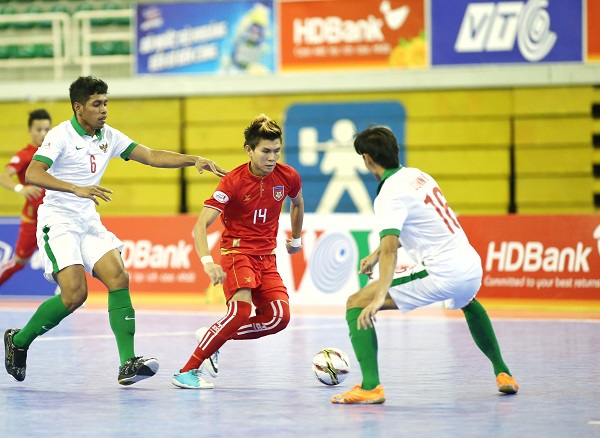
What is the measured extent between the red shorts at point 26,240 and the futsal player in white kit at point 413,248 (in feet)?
22.6

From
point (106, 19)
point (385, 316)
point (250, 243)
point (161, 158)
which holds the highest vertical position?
point (106, 19)

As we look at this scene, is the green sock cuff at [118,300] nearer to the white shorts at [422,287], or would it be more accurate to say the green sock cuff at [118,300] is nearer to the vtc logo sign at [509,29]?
the white shorts at [422,287]

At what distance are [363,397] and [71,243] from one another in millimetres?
2419

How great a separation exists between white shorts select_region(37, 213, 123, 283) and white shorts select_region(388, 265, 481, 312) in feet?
7.28

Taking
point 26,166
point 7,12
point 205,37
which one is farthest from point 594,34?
point 7,12

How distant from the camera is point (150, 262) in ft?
51.5

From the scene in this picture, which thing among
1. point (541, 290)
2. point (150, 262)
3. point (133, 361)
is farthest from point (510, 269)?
point (133, 361)

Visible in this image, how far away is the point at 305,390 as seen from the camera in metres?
7.84

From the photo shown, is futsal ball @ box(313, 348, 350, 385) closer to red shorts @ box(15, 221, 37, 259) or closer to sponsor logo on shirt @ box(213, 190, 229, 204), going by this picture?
sponsor logo on shirt @ box(213, 190, 229, 204)

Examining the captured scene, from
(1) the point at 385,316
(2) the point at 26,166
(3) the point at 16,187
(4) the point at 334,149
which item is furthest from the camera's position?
(4) the point at 334,149

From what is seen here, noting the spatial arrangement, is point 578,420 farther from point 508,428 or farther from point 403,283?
point 403,283

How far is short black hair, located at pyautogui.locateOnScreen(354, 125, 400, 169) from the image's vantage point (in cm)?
716

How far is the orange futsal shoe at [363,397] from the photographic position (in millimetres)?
7109

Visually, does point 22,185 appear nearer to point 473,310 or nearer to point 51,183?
point 51,183
